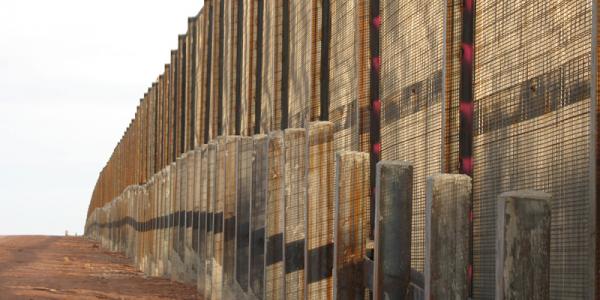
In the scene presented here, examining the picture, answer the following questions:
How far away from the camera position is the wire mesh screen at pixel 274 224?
8.77m

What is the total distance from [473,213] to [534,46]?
785 millimetres

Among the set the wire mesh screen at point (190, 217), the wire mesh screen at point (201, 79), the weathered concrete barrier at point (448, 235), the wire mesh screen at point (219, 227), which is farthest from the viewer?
the wire mesh screen at point (201, 79)

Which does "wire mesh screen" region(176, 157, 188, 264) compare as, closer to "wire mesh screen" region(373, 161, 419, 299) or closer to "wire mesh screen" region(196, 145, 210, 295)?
"wire mesh screen" region(196, 145, 210, 295)

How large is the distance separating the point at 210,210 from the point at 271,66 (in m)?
3.57

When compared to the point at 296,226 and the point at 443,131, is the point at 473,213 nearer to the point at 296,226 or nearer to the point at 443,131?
the point at 443,131

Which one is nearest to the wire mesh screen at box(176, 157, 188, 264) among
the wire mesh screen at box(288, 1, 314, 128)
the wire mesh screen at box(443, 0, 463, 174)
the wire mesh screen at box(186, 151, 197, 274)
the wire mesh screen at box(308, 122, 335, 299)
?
the wire mesh screen at box(186, 151, 197, 274)

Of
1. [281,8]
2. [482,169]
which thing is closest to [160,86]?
[281,8]

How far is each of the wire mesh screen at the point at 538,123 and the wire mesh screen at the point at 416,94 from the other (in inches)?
22.0

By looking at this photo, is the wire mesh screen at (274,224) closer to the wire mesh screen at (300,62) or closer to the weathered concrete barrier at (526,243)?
the wire mesh screen at (300,62)

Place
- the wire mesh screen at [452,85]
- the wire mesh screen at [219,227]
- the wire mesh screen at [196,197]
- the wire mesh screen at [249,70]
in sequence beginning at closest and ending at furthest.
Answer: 1. the wire mesh screen at [452,85]
2. the wire mesh screen at [249,70]
3. the wire mesh screen at [219,227]
4. the wire mesh screen at [196,197]

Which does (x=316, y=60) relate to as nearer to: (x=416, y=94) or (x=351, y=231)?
(x=351, y=231)

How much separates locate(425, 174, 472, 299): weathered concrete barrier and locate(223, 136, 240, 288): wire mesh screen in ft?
21.8

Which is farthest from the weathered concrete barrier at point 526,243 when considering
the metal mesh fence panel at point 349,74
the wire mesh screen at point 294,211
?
the wire mesh screen at point 294,211

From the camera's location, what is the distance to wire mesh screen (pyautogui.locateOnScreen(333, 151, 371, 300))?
6.20 metres
